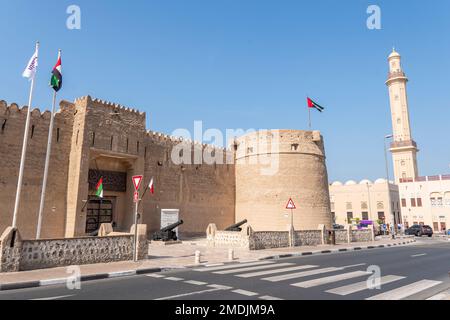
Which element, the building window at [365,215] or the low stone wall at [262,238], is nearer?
the low stone wall at [262,238]

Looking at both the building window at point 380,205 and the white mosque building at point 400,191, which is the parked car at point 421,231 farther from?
the building window at point 380,205

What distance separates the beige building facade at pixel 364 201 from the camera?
53562 millimetres

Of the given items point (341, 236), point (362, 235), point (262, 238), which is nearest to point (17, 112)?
point (262, 238)

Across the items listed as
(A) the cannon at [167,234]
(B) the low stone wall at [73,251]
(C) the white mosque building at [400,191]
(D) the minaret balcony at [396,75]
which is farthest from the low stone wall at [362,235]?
(D) the minaret balcony at [396,75]

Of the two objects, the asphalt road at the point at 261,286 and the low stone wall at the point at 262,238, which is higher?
the low stone wall at the point at 262,238

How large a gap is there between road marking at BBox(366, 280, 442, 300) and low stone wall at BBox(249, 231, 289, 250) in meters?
8.81

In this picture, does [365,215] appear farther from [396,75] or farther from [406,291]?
[406,291]

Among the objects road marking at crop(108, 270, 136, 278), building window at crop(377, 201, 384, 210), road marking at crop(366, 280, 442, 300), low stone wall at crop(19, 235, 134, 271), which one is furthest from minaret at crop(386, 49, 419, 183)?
road marking at crop(108, 270, 136, 278)

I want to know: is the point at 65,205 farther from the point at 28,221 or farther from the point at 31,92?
the point at 31,92

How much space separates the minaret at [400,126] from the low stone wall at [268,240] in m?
47.5

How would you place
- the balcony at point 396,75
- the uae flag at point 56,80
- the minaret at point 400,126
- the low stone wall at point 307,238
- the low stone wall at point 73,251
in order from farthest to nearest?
the balcony at point 396,75 → the minaret at point 400,126 → the low stone wall at point 307,238 → the uae flag at point 56,80 → the low stone wall at point 73,251

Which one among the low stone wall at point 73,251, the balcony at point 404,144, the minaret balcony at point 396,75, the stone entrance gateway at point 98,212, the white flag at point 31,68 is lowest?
the low stone wall at point 73,251
